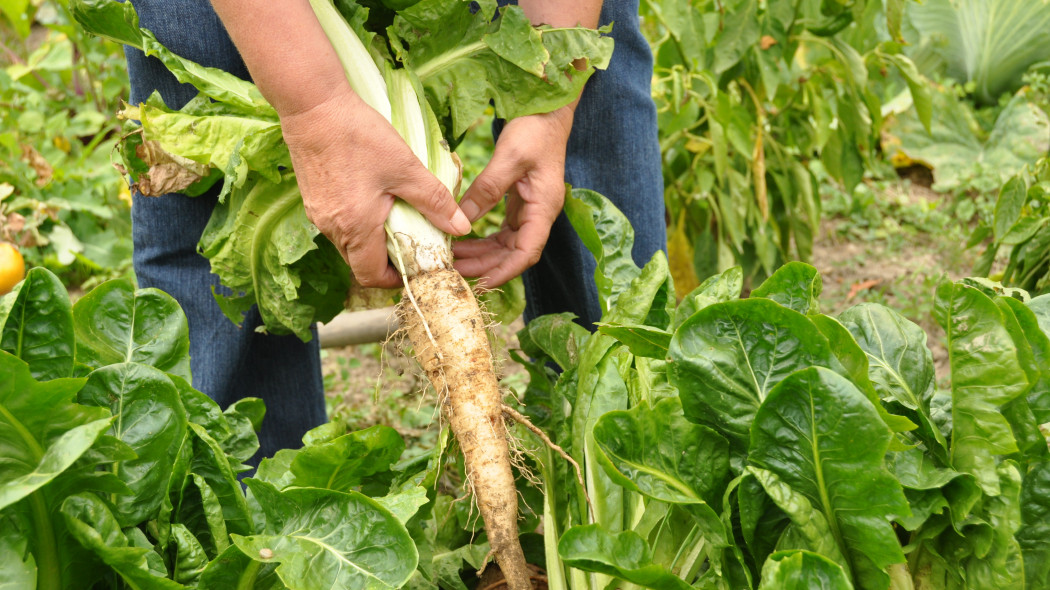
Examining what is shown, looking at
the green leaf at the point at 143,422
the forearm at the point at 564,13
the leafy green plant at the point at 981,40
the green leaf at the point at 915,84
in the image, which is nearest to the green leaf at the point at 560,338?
the forearm at the point at 564,13

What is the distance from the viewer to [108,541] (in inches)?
36.1

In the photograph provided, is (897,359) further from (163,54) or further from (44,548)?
(163,54)

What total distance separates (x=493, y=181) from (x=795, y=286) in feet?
2.10

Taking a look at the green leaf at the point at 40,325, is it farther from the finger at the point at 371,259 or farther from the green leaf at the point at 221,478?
the finger at the point at 371,259

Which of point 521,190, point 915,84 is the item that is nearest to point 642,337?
point 521,190

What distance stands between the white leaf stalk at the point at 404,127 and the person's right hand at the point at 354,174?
0.04 metres

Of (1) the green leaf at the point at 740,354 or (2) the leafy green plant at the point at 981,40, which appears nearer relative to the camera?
(1) the green leaf at the point at 740,354

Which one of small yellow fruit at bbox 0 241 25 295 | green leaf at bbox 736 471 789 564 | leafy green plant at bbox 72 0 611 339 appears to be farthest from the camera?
small yellow fruit at bbox 0 241 25 295

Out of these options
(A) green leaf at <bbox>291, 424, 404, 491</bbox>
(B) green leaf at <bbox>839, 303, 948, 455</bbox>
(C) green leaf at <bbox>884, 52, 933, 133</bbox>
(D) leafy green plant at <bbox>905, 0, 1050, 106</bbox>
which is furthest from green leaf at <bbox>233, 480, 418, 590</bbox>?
(D) leafy green plant at <bbox>905, 0, 1050, 106</bbox>

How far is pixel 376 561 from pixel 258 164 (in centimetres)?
80

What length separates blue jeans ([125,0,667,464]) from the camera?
5.42ft

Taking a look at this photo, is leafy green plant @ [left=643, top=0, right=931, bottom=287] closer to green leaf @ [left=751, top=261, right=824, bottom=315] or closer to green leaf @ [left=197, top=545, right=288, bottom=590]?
green leaf @ [left=751, top=261, right=824, bottom=315]

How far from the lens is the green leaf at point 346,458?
1.09 meters

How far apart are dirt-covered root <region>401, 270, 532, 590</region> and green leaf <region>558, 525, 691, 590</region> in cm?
36
